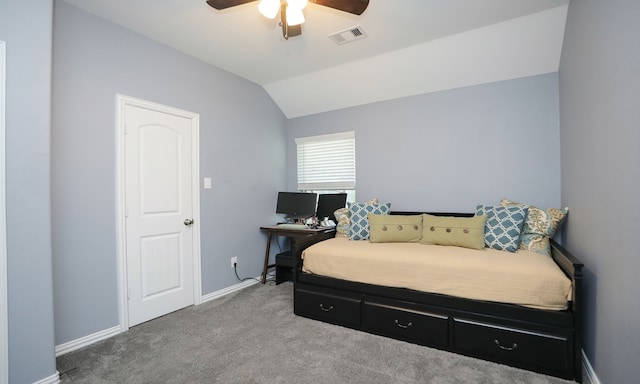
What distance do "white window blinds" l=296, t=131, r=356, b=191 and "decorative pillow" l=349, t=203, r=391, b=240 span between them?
A: 68cm

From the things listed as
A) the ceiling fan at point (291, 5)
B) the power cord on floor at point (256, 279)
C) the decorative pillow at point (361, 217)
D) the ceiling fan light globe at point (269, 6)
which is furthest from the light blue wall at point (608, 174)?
the power cord on floor at point (256, 279)

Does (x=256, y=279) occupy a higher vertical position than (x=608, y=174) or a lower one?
lower

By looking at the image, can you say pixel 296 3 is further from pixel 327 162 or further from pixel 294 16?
pixel 327 162

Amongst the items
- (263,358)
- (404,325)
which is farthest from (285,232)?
(404,325)

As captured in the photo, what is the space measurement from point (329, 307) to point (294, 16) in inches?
90.6

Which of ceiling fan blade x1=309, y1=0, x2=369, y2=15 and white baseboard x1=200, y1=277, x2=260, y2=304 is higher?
ceiling fan blade x1=309, y1=0, x2=369, y2=15

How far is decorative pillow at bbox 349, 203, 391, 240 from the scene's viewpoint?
3.12m

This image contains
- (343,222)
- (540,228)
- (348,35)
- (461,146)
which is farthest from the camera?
(343,222)

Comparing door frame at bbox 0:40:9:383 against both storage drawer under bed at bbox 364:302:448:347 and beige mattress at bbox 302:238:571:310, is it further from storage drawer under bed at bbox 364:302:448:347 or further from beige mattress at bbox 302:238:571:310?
storage drawer under bed at bbox 364:302:448:347

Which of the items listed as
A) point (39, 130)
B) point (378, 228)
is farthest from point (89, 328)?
point (378, 228)

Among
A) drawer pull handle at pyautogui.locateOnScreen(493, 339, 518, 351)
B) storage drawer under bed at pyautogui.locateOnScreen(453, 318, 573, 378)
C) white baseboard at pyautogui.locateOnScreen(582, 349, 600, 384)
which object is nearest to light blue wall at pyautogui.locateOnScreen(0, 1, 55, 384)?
storage drawer under bed at pyautogui.locateOnScreen(453, 318, 573, 378)

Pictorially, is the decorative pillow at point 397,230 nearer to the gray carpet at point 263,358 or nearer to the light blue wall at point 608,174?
the gray carpet at point 263,358

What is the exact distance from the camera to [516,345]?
1.88 m

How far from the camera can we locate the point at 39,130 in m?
1.78
